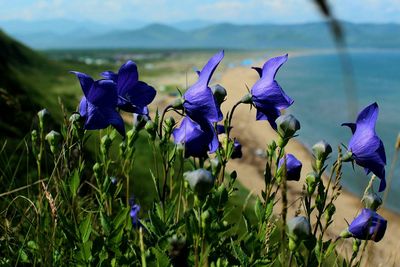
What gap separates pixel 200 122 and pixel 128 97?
13.2 inches

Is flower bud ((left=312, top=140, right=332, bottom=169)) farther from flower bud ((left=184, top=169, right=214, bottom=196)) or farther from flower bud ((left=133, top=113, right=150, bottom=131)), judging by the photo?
flower bud ((left=133, top=113, right=150, bottom=131))

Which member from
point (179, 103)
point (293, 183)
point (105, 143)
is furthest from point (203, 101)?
point (293, 183)

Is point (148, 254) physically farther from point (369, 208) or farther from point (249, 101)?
point (369, 208)

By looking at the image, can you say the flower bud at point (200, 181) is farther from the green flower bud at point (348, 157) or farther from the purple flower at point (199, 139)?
the green flower bud at point (348, 157)

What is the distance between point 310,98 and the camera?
40.3 metres

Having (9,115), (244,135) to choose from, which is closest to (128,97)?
(9,115)

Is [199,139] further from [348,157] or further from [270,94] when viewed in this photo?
[348,157]

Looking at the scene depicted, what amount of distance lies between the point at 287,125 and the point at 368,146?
0.33m

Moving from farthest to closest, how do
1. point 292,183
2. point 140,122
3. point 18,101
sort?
point 292,183 → point 18,101 → point 140,122

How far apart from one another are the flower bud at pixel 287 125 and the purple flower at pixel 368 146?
233 millimetres

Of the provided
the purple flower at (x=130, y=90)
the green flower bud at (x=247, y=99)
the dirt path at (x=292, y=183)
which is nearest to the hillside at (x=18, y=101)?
the purple flower at (x=130, y=90)

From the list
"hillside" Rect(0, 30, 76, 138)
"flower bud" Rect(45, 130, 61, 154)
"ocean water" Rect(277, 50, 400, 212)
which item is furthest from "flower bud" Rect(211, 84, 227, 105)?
"ocean water" Rect(277, 50, 400, 212)

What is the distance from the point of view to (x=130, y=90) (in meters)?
2.05

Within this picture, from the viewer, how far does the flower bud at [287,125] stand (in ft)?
6.13
